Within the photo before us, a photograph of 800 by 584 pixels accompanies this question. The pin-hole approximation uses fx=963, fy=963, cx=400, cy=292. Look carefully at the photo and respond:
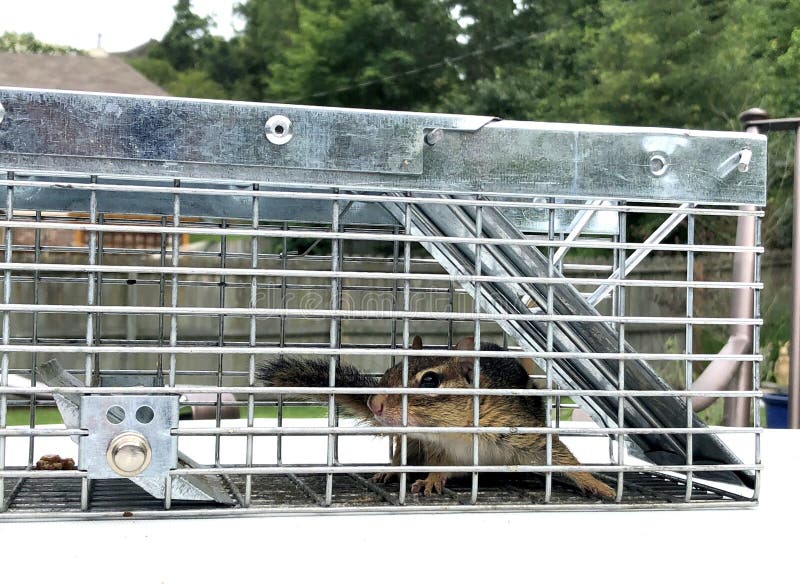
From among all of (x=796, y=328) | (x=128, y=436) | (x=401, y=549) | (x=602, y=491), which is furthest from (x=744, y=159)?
(x=796, y=328)

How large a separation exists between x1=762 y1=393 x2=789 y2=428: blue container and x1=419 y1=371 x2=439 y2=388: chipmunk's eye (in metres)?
5.32

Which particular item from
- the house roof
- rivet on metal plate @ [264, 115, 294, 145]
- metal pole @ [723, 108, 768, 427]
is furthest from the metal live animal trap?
the house roof

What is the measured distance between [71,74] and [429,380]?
18.9 m

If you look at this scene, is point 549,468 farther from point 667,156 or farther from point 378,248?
point 378,248

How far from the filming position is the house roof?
1902 centimetres

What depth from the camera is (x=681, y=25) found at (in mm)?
14305

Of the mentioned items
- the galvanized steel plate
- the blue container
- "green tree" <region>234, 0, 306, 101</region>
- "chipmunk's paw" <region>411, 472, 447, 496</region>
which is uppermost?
"green tree" <region>234, 0, 306, 101</region>

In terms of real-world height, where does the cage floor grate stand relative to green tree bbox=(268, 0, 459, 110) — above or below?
below

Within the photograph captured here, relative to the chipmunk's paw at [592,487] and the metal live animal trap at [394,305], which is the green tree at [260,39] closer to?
the metal live animal trap at [394,305]

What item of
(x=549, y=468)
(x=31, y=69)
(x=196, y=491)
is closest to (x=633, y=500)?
(x=549, y=468)

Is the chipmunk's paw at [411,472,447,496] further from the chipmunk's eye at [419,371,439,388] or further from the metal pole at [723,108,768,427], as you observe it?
the metal pole at [723,108,768,427]

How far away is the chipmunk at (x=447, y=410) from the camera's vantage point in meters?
2.50

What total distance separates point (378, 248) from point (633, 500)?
1348cm

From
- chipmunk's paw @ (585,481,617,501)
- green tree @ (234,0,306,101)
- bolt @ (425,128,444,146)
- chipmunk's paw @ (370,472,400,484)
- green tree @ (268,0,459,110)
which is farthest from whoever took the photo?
green tree @ (234,0,306,101)
